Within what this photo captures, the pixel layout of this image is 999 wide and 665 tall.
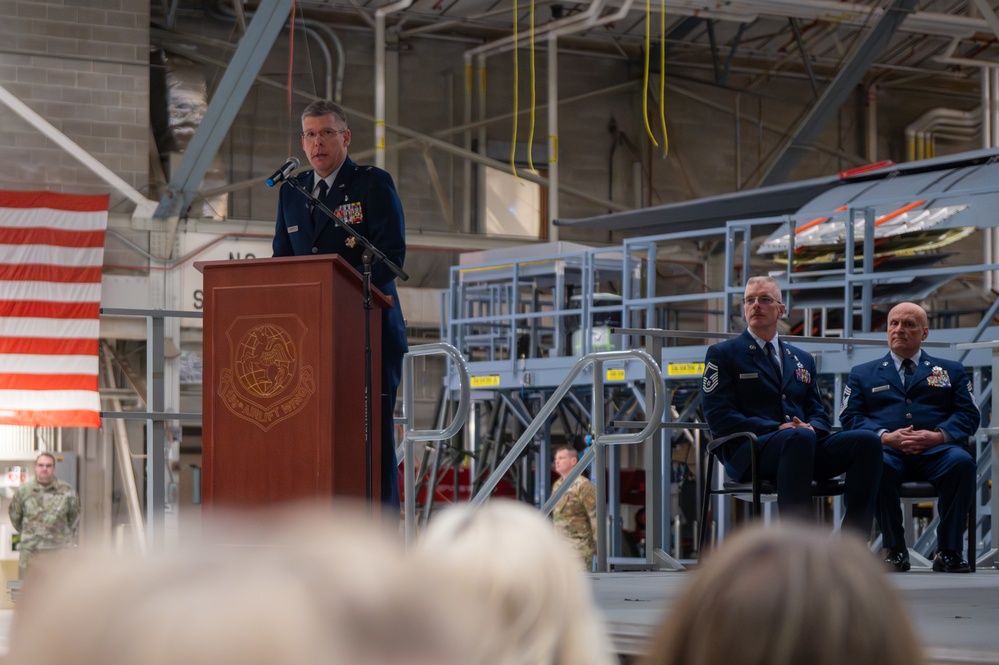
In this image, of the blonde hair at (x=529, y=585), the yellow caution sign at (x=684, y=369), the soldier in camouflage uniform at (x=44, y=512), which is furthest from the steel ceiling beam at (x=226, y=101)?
the blonde hair at (x=529, y=585)

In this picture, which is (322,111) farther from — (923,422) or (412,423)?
(923,422)

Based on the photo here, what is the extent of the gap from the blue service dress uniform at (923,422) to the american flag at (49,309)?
840cm

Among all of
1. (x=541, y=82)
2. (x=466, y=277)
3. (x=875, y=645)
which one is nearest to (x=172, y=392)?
(x=466, y=277)

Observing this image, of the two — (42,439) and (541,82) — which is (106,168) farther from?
(541,82)

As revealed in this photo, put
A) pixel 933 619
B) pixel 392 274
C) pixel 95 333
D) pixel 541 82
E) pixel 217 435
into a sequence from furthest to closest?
pixel 541 82 < pixel 95 333 < pixel 392 274 < pixel 217 435 < pixel 933 619

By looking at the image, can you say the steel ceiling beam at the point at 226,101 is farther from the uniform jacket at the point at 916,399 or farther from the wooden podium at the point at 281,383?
the wooden podium at the point at 281,383

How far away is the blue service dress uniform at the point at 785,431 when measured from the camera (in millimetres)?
5262

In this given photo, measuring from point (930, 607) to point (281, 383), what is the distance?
6.41 feet

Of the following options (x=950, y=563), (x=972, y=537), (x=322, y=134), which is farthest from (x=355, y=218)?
(x=972, y=537)

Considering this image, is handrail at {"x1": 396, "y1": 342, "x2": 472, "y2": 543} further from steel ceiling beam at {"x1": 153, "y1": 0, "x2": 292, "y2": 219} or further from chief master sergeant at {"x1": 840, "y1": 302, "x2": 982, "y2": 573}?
steel ceiling beam at {"x1": 153, "y1": 0, "x2": 292, "y2": 219}

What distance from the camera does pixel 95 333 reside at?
12.9 meters

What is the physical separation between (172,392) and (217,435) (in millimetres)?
10540

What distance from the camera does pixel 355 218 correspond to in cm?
439

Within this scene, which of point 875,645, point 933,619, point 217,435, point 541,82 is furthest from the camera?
point 541,82
